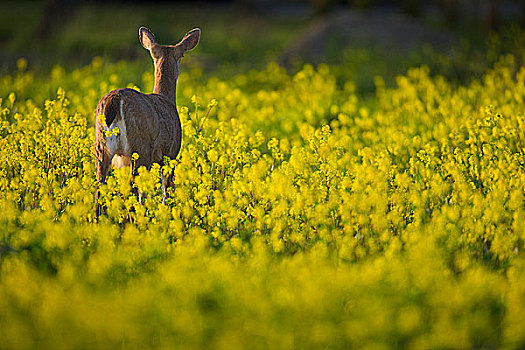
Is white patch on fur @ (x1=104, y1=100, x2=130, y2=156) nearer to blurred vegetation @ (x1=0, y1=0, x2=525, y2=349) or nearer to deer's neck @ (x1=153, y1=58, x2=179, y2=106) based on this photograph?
blurred vegetation @ (x1=0, y1=0, x2=525, y2=349)

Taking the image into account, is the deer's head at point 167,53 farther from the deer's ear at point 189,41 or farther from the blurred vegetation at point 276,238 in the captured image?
the blurred vegetation at point 276,238

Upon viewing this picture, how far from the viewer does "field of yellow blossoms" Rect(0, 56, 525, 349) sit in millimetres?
2992

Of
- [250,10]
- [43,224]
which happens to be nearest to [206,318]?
[43,224]

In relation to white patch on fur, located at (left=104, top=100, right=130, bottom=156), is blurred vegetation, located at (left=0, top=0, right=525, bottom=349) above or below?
below

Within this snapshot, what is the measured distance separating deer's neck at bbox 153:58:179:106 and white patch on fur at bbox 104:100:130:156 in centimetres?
93

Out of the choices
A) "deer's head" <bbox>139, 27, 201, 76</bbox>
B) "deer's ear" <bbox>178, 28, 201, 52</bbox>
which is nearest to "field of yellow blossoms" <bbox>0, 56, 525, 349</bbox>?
"deer's head" <bbox>139, 27, 201, 76</bbox>

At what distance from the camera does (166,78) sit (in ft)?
18.9

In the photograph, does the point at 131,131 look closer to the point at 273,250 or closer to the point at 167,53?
the point at 167,53

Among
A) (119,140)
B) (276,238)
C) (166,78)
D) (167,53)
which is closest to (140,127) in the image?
(119,140)

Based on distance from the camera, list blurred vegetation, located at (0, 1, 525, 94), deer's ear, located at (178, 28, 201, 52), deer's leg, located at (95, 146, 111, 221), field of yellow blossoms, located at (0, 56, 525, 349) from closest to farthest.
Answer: field of yellow blossoms, located at (0, 56, 525, 349), deer's leg, located at (95, 146, 111, 221), deer's ear, located at (178, 28, 201, 52), blurred vegetation, located at (0, 1, 525, 94)

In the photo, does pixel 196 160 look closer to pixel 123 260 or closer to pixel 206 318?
pixel 123 260

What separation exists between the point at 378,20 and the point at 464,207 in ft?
33.4

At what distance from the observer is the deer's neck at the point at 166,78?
18.8ft

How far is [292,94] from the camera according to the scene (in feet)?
31.6
